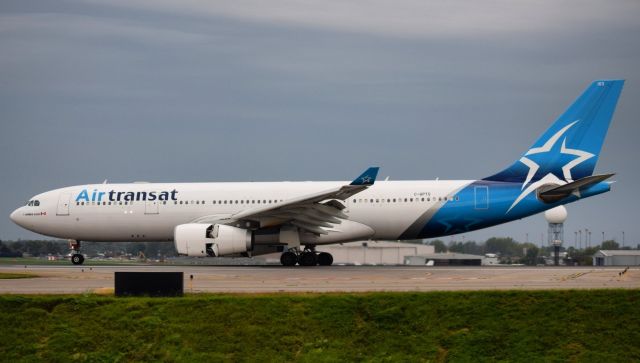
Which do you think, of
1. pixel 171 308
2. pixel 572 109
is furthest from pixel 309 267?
pixel 171 308

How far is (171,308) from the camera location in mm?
21547

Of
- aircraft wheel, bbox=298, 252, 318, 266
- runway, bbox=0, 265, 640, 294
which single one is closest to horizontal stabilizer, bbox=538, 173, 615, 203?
runway, bbox=0, 265, 640, 294

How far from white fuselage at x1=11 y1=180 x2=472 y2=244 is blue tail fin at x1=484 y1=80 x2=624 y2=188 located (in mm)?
3446

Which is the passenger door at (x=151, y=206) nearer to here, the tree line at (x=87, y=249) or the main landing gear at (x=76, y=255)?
the main landing gear at (x=76, y=255)

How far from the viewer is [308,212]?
41.1m

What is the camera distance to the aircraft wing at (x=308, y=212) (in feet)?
130

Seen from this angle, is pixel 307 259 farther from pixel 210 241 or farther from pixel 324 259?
pixel 210 241

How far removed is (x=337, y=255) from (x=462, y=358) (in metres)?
44.5

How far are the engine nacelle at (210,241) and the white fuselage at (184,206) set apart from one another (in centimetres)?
376

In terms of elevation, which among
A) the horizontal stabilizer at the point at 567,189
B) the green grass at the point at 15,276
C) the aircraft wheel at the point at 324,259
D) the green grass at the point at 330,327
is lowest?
the green grass at the point at 330,327

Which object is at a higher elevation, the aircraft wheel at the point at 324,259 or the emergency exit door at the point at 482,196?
the emergency exit door at the point at 482,196

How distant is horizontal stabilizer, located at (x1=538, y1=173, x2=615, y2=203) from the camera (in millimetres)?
39594

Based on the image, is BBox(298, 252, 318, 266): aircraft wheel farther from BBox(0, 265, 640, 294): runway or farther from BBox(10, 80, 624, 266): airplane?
BBox(0, 265, 640, 294): runway

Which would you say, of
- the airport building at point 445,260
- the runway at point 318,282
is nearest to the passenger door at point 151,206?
the runway at point 318,282
